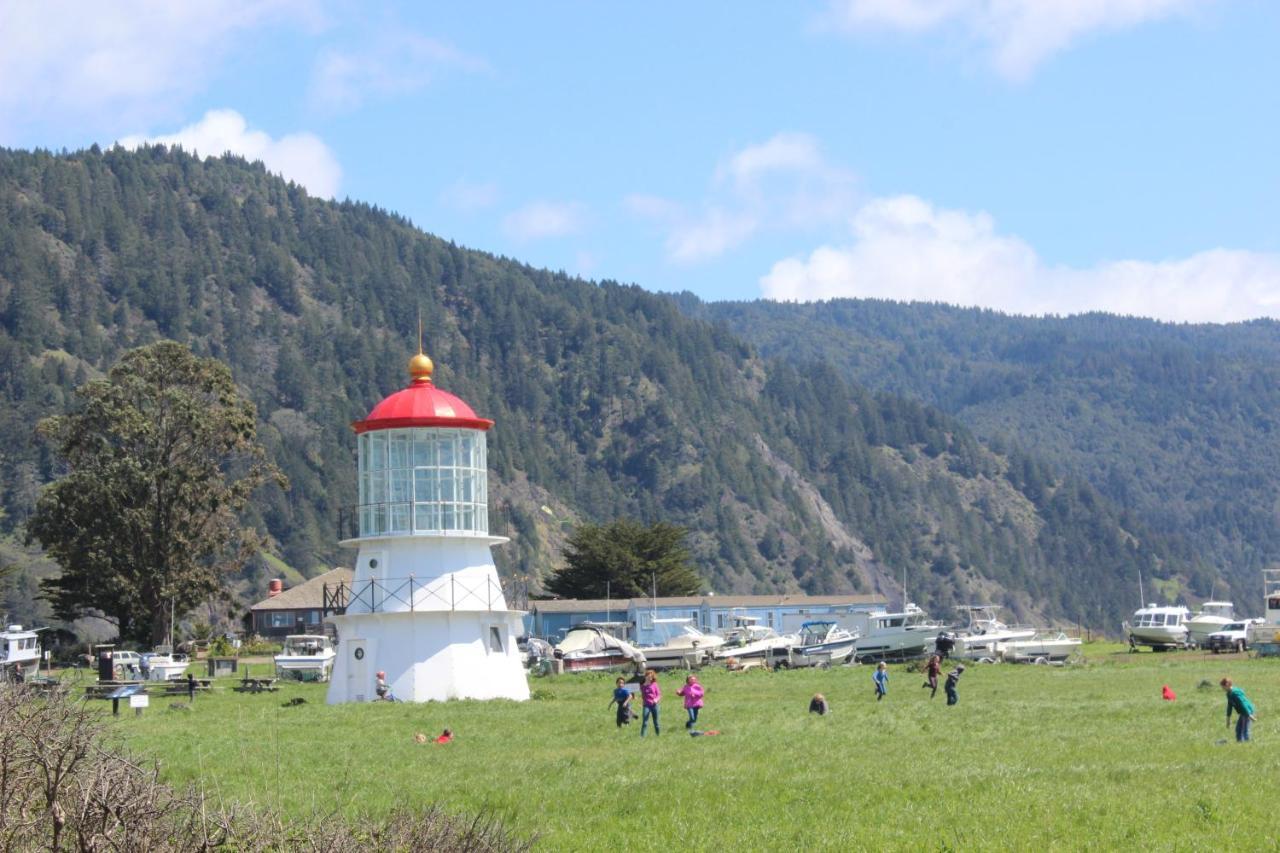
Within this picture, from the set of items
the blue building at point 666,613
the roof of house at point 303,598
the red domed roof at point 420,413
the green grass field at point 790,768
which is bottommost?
the green grass field at point 790,768

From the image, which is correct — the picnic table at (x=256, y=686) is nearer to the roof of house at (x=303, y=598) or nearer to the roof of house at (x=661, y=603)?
the roof of house at (x=661, y=603)

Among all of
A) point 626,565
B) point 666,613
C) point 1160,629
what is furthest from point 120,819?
point 626,565

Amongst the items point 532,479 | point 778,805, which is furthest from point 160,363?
point 532,479

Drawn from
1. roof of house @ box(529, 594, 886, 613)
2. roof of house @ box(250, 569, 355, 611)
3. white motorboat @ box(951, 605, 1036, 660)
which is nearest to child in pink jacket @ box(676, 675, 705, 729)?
white motorboat @ box(951, 605, 1036, 660)

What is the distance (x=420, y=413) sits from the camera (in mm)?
40156

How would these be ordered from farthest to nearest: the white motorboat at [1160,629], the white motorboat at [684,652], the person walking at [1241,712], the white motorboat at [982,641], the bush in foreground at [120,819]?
the white motorboat at [1160,629] → the white motorboat at [982,641] → the white motorboat at [684,652] → the person walking at [1241,712] → the bush in foreground at [120,819]

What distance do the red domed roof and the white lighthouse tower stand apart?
1.0 inches

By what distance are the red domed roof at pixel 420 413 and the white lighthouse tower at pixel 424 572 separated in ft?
0.08

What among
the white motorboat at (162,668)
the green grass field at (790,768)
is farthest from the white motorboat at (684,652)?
the green grass field at (790,768)

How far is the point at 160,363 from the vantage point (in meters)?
61.2

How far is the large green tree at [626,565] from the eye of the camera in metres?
92.9

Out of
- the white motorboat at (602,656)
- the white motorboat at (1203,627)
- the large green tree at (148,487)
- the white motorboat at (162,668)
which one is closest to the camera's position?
the white motorboat at (162,668)

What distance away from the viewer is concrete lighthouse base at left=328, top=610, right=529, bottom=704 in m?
39.0

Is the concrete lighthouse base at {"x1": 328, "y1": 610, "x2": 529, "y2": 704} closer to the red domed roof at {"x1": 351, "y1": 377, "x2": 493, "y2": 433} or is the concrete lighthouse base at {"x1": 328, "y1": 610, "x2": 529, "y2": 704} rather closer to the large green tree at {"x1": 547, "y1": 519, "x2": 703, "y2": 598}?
the red domed roof at {"x1": 351, "y1": 377, "x2": 493, "y2": 433}
